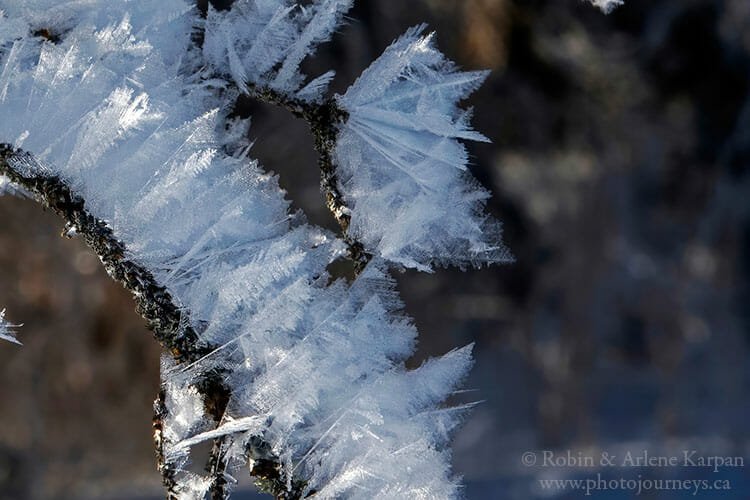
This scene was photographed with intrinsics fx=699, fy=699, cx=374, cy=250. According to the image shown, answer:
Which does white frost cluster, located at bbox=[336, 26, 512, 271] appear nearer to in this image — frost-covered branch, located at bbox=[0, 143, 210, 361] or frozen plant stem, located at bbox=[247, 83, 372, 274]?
frozen plant stem, located at bbox=[247, 83, 372, 274]

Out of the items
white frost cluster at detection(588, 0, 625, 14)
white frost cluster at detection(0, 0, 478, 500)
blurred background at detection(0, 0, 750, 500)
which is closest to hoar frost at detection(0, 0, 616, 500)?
white frost cluster at detection(0, 0, 478, 500)

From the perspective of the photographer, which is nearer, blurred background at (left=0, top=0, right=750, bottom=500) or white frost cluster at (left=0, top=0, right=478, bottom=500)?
white frost cluster at (left=0, top=0, right=478, bottom=500)

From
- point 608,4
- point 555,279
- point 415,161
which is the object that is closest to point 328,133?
point 415,161

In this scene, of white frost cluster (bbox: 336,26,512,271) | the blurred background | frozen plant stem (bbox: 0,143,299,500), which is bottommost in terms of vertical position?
frozen plant stem (bbox: 0,143,299,500)

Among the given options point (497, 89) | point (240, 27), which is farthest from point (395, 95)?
point (497, 89)

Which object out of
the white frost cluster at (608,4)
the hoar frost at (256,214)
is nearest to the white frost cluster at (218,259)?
the hoar frost at (256,214)

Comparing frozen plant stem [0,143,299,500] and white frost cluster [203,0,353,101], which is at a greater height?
white frost cluster [203,0,353,101]

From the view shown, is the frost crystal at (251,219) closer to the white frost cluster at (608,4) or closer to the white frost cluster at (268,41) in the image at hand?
the white frost cluster at (268,41)
